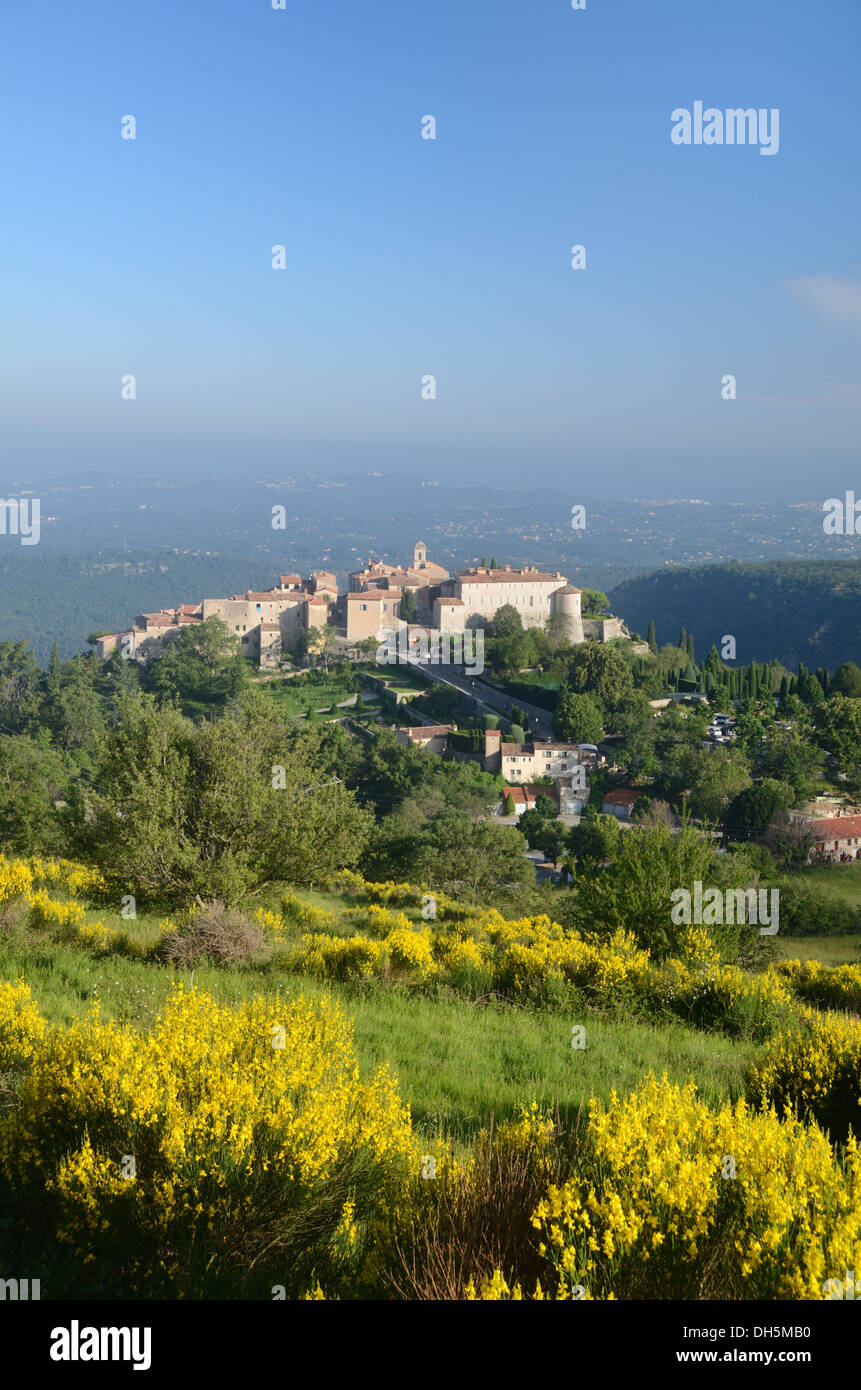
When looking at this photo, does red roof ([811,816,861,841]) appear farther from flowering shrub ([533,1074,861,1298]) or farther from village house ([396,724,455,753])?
flowering shrub ([533,1074,861,1298])

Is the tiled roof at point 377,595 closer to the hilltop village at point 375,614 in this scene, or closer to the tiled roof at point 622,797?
the hilltop village at point 375,614

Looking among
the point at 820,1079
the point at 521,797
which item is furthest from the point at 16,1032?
the point at 521,797

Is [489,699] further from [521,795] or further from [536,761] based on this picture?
[521,795]

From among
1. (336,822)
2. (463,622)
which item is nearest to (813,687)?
(463,622)

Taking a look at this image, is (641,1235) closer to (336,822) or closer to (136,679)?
(336,822)

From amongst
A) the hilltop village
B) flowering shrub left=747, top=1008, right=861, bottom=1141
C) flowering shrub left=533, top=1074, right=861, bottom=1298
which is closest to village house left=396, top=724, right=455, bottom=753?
the hilltop village

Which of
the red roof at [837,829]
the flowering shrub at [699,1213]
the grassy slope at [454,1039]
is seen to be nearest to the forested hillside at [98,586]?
the red roof at [837,829]

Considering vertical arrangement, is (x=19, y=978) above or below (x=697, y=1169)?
below
